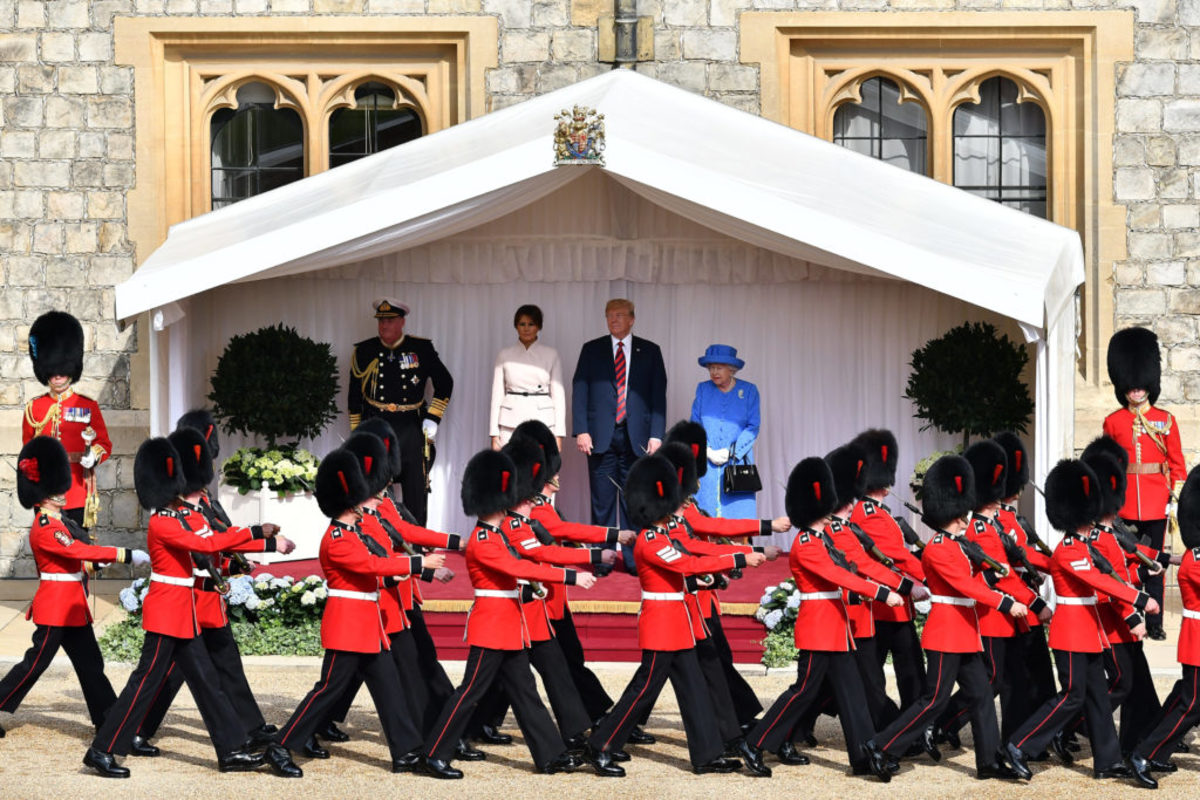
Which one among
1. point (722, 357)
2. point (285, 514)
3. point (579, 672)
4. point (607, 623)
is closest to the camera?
point (579, 672)

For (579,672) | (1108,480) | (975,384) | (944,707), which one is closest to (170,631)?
(579,672)

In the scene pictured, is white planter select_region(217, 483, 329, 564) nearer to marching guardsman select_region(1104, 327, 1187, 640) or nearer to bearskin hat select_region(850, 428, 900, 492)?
bearskin hat select_region(850, 428, 900, 492)

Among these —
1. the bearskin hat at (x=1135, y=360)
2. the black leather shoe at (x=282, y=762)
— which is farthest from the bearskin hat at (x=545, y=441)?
the bearskin hat at (x=1135, y=360)

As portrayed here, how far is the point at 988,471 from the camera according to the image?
25.2ft

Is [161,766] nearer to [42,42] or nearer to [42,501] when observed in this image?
[42,501]

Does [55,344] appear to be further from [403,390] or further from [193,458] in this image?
[193,458]

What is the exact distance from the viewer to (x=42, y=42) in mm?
12484

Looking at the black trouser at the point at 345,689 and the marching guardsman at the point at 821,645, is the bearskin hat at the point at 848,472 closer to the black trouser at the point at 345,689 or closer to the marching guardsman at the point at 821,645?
the marching guardsman at the point at 821,645

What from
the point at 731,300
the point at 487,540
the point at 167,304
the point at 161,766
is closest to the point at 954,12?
the point at 731,300

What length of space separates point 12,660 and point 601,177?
14.3ft

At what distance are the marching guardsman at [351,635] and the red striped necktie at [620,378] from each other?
12.5 ft

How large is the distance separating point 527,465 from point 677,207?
3.15 meters

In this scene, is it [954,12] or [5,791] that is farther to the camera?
[954,12]

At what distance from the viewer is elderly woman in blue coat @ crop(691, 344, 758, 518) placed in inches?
426
